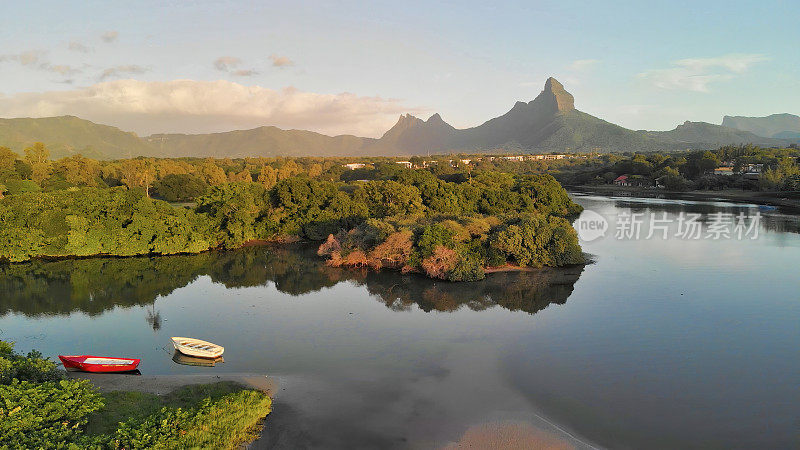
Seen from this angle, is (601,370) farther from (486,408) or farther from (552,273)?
(552,273)

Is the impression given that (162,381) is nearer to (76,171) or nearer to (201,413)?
(201,413)

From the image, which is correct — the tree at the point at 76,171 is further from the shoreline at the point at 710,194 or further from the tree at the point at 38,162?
the shoreline at the point at 710,194

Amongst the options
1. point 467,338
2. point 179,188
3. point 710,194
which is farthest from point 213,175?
point 710,194

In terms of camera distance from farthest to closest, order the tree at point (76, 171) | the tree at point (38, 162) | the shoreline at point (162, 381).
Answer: the tree at point (76, 171)
the tree at point (38, 162)
the shoreline at point (162, 381)

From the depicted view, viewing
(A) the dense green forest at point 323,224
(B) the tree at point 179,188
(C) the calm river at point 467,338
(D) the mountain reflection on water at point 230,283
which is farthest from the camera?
(B) the tree at point 179,188

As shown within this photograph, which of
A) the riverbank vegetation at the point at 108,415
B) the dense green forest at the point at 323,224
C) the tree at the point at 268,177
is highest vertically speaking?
the tree at the point at 268,177

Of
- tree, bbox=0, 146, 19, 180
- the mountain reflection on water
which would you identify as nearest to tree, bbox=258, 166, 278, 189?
tree, bbox=0, 146, 19, 180

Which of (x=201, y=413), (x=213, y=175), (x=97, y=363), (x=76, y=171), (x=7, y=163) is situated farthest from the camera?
(x=213, y=175)

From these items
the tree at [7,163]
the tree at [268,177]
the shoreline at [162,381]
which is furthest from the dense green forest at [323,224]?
the tree at [268,177]
